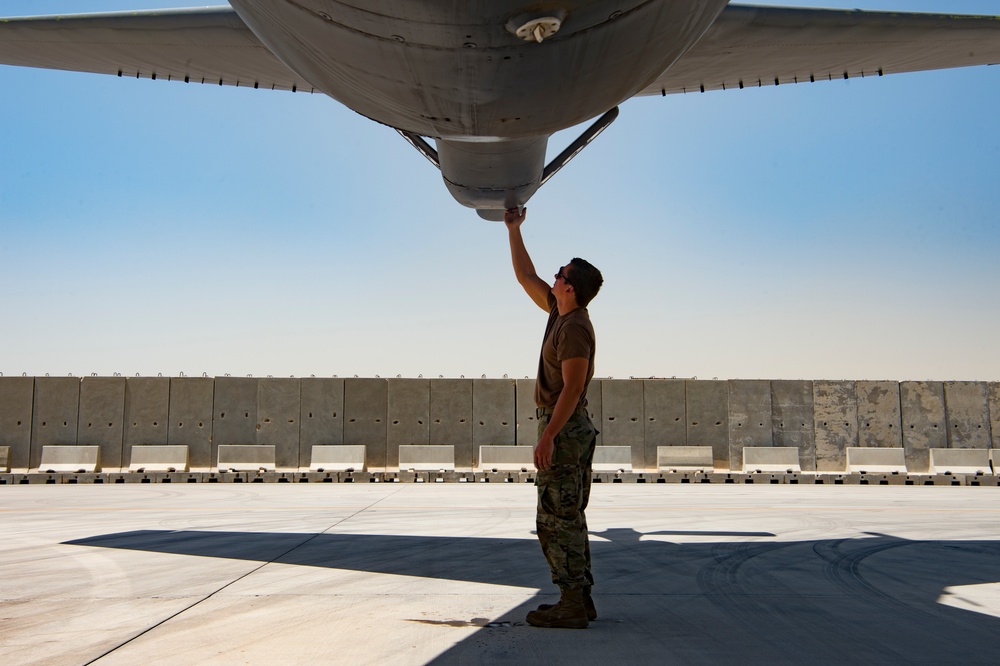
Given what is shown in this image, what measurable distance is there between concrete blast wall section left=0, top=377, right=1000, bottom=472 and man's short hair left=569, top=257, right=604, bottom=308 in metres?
14.1

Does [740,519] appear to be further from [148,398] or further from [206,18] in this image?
[148,398]

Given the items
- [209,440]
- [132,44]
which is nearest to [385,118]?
[132,44]

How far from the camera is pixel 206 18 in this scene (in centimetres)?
593

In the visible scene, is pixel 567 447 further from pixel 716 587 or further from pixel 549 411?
pixel 716 587

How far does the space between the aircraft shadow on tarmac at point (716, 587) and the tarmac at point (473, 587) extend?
0.02m

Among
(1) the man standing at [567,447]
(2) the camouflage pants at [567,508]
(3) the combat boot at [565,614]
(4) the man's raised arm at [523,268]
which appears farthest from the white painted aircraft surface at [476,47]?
(3) the combat boot at [565,614]

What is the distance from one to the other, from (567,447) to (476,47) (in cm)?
214

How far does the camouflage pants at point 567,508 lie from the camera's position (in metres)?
3.83

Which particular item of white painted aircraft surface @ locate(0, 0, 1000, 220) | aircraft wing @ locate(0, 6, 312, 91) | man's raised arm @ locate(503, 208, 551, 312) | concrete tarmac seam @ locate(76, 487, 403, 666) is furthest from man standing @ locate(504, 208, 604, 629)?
aircraft wing @ locate(0, 6, 312, 91)

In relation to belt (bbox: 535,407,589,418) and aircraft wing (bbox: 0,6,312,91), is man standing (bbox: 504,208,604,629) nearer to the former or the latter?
belt (bbox: 535,407,589,418)

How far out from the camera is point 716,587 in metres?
4.83

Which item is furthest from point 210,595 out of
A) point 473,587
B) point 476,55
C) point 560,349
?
point 476,55

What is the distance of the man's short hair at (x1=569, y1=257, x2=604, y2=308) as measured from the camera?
164 inches

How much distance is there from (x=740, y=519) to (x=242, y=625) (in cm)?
668
